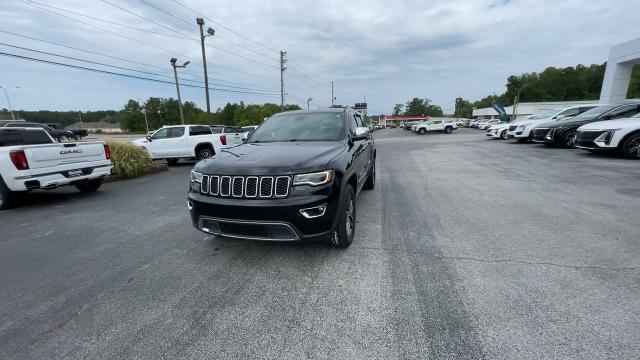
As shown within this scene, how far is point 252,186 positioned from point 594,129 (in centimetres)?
1112

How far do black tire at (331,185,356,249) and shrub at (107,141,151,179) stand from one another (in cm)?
859

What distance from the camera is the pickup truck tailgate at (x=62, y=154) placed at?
5508 millimetres

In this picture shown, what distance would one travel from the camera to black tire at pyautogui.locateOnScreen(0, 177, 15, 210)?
5551mm

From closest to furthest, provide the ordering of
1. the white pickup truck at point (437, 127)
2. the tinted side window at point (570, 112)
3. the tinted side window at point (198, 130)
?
the tinted side window at point (198, 130), the tinted side window at point (570, 112), the white pickup truck at point (437, 127)

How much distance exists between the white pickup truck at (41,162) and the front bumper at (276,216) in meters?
4.85

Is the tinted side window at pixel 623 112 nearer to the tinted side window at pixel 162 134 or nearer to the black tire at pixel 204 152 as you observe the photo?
the black tire at pixel 204 152

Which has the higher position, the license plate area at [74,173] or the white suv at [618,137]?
the white suv at [618,137]

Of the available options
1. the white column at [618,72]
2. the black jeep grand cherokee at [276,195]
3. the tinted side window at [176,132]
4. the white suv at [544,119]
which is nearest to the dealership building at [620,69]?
the white column at [618,72]

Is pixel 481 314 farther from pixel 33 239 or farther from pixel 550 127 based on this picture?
pixel 550 127

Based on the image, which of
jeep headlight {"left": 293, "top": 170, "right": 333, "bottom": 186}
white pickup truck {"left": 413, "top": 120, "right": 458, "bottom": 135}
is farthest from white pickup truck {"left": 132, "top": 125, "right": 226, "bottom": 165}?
white pickup truck {"left": 413, "top": 120, "right": 458, "bottom": 135}

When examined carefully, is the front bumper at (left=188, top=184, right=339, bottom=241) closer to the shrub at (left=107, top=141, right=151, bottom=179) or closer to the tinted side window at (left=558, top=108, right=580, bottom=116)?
the shrub at (left=107, top=141, right=151, bottom=179)

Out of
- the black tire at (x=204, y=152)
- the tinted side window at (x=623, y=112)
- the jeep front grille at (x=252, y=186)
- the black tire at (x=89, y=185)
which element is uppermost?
the tinted side window at (x=623, y=112)

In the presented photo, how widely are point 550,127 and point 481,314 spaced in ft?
45.4

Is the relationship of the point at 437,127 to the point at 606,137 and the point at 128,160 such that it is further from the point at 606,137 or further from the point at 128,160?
the point at 128,160
